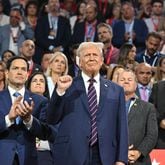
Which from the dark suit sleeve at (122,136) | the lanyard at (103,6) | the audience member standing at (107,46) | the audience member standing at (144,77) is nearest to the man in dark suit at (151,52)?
the audience member standing at (107,46)

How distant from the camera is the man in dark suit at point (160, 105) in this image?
29.1 ft

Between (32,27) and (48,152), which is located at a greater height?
(32,27)

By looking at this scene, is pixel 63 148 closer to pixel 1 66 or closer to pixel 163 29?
pixel 1 66

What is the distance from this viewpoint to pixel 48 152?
27.0 feet

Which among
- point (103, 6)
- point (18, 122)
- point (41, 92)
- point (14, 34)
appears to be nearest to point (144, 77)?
point (41, 92)

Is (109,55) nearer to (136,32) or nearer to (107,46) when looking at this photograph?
(107,46)

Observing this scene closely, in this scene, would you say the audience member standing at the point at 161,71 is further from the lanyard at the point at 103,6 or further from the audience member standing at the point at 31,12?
the lanyard at the point at 103,6

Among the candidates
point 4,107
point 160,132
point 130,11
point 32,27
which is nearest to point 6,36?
point 32,27

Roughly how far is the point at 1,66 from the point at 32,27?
385cm

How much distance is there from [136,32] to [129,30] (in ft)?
0.51

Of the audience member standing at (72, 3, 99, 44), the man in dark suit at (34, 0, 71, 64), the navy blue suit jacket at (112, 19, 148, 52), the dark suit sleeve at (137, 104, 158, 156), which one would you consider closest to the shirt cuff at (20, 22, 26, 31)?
the man in dark suit at (34, 0, 71, 64)

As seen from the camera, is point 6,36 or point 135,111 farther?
point 6,36

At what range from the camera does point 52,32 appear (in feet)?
43.4

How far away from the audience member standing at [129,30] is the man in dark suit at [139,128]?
4.96 m
